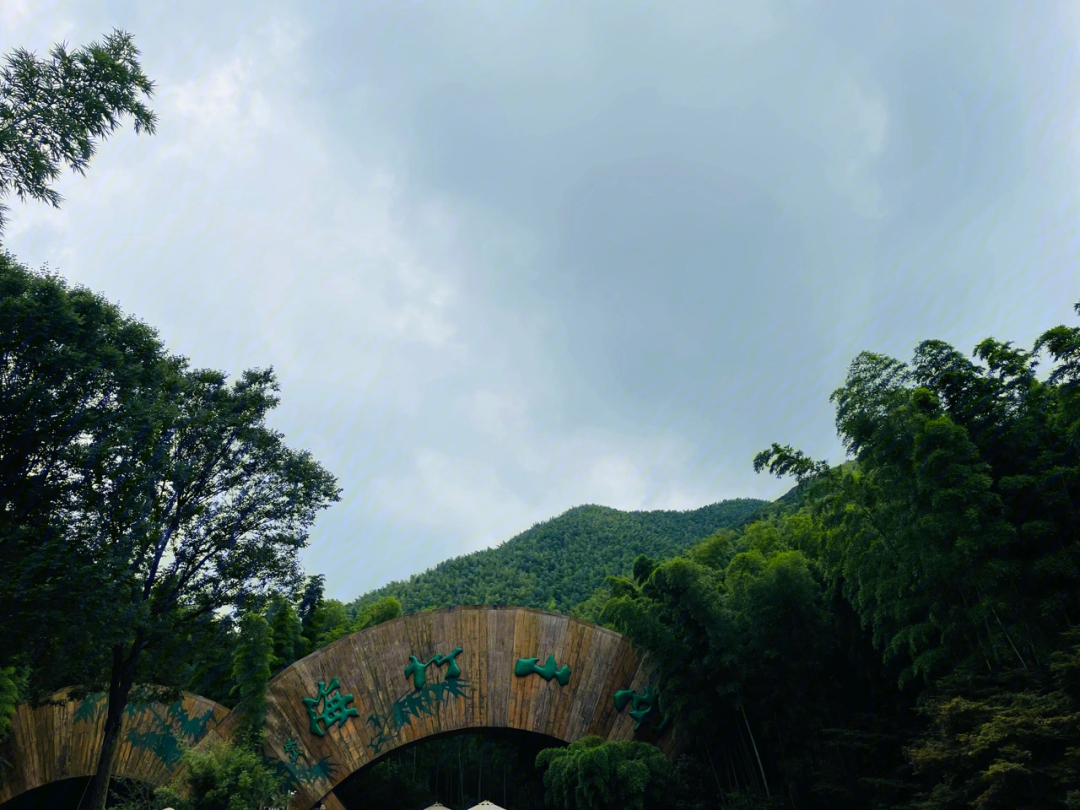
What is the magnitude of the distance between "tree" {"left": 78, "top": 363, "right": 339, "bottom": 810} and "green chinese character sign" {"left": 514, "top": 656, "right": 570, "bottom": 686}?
6158 mm

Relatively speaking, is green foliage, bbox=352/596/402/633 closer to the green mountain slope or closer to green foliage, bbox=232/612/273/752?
green foliage, bbox=232/612/273/752

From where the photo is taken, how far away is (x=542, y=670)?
15.7 meters

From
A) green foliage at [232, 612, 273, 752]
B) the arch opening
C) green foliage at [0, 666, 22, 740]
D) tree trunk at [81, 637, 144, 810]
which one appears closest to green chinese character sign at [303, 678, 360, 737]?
green foliage at [232, 612, 273, 752]

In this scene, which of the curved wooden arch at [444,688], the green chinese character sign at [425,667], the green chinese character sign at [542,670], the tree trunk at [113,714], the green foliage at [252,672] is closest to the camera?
the tree trunk at [113,714]

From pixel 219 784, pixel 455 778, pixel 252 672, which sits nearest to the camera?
pixel 219 784

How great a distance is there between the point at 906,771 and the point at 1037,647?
3.15 meters

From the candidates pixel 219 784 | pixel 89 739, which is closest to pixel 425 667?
pixel 219 784

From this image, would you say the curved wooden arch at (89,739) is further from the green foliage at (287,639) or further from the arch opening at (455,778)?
the arch opening at (455,778)

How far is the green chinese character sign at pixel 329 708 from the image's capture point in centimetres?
1475

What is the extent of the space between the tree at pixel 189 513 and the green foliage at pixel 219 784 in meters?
1.29

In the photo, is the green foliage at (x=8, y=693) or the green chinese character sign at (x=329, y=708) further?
the green chinese character sign at (x=329, y=708)

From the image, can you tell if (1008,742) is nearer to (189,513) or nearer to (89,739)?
(189,513)

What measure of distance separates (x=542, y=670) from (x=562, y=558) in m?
40.9

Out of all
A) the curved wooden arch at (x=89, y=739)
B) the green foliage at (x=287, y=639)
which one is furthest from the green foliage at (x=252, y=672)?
the green foliage at (x=287, y=639)
